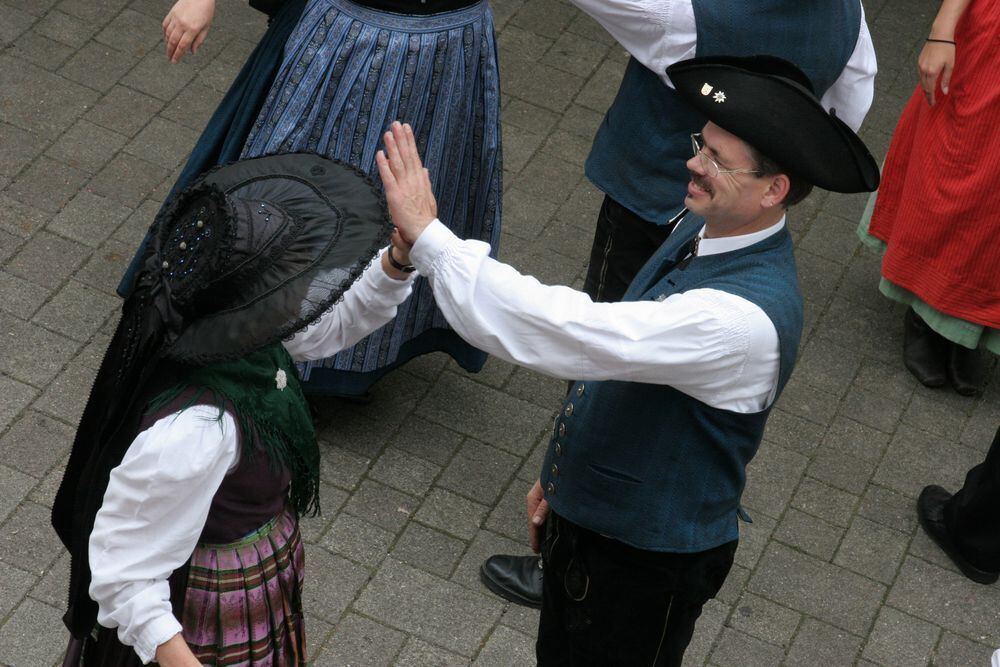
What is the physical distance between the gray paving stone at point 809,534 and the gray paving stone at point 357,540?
122 centimetres

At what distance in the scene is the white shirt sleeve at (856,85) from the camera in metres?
3.82

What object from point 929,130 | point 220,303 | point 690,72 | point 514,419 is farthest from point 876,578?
point 220,303

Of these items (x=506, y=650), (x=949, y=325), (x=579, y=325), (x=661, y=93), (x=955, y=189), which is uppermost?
(x=579, y=325)

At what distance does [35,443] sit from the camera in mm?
4121

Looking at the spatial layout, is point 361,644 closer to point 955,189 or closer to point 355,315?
point 355,315

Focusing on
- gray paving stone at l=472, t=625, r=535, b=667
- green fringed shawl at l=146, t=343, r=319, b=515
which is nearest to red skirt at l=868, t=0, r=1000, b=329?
gray paving stone at l=472, t=625, r=535, b=667

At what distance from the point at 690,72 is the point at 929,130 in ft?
6.60

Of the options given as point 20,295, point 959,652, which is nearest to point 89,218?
point 20,295

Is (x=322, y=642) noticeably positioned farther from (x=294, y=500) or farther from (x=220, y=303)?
(x=220, y=303)

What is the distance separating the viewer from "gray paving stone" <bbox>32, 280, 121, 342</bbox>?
4508 millimetres

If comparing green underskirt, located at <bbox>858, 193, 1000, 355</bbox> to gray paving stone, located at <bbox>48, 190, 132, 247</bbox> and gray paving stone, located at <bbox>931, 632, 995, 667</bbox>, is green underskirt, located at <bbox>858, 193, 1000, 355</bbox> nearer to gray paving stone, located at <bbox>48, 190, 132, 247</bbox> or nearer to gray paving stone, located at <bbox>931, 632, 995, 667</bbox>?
gray paving stone, located at <bbox>931, 632, 995, 667</bbox>

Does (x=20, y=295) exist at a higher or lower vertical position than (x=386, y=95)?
lower

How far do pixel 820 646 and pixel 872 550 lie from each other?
45cm

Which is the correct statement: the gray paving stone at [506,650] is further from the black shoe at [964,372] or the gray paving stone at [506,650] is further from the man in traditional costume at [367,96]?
the black shoe at [964,372]
